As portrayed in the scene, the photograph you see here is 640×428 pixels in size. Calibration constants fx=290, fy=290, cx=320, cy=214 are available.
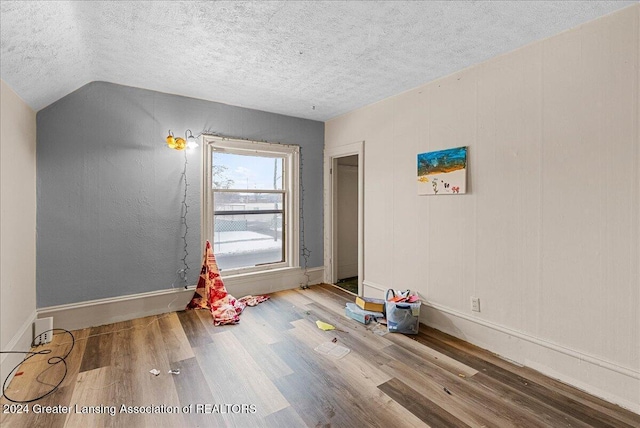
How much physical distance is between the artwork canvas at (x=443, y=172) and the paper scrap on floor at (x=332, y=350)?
5.56 ft

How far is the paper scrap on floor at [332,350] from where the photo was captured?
2.44 m

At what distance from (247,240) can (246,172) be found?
925mm

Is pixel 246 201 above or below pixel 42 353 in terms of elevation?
above

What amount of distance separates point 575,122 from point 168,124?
147 inches

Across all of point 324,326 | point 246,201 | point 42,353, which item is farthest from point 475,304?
point 42,353

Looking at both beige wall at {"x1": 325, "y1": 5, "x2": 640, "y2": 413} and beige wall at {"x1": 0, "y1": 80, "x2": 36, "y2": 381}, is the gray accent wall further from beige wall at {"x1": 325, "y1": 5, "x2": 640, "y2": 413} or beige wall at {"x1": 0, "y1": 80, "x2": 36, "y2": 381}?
beige wall at {"x1": 325, "y1": 5, "x2": 640, "y2": 413}

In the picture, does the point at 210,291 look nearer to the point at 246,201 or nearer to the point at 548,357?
the point at 246,201

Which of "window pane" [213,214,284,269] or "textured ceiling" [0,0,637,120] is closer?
"textured ceiling" [0,0,637,120]

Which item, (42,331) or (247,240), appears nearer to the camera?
(42,331)

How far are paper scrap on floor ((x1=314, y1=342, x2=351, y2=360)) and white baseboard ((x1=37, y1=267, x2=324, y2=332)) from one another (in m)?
1.61

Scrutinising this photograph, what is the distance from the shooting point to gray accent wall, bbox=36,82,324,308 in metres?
2.75

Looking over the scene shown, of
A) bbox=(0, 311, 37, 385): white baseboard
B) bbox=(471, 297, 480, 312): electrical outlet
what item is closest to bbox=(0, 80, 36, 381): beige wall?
bbox=(0, 311, 37, 385): white baseboard

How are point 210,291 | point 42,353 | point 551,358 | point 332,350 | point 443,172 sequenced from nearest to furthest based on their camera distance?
point 551,358 → point 42,353 → point 332,350 → point 443,172 → point 210,291

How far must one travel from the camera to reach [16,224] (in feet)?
7.33
